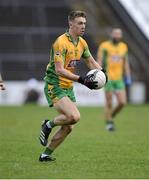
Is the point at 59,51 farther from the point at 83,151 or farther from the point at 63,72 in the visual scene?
the point at 83,151

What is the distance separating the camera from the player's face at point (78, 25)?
418 inches

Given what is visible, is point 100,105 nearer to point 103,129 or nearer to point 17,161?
point 103,129

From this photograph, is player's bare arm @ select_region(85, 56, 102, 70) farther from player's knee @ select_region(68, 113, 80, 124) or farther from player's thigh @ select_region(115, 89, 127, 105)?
player's thigh @ select_region(115, 89, 127, 105)

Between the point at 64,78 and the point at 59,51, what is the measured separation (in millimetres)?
473

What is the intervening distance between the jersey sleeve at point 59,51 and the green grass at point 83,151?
1555 mm

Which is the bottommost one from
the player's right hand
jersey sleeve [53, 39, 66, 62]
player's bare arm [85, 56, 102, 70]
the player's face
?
the player's right hand

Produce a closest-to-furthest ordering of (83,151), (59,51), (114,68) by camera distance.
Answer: (59,51) < (83,151) < (114,68)

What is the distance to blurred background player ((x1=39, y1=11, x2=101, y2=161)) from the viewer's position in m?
10.6

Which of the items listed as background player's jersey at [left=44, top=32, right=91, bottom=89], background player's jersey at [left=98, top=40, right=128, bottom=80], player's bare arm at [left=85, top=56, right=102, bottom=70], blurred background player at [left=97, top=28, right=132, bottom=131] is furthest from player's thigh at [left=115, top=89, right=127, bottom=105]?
background player's jersey at [left=44, top=32, right=91, bottom=89]

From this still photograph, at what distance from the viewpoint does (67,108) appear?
34.8 ft

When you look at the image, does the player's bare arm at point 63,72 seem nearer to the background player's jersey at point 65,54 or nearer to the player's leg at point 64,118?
the background player's jersey at point 65,54

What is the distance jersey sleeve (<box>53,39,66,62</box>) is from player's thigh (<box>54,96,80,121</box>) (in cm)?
61

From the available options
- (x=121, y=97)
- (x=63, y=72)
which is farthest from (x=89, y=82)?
(x=121, y=97)

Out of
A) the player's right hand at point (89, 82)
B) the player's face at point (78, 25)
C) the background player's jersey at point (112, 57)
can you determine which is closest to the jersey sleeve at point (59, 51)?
the player's face at point (78, 25)
